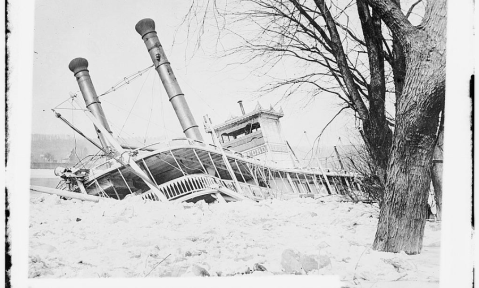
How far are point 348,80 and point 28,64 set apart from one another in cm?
201

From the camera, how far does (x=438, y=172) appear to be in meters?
2.67

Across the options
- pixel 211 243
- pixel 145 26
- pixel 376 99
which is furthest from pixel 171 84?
pixel 376 99

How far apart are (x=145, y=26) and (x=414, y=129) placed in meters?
1.76

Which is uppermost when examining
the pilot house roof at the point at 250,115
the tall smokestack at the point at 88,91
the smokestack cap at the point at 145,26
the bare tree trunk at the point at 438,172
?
the smokestack cap at the point at 145,26

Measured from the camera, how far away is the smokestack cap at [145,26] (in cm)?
272

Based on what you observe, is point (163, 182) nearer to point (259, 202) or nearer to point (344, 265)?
point (259, 202)

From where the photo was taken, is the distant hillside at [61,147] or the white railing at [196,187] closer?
the distant hillside at [61,147]

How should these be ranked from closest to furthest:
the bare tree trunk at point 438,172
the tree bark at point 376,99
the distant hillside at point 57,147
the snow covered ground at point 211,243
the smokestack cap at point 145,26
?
the snow covered ground at point 211,243 < the distant hillside at point 57,147 < the bare tree trunk at point 438,172 < the smokestack cap at point 145,26 < the tree bark at point 376,99

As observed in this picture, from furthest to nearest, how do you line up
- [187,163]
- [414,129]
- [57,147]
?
[187,163], [57,147], [414,129]

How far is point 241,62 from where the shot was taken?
9.47 feet

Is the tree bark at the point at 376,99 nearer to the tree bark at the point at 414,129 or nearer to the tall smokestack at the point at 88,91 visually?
the tree bark at the point at 414,129

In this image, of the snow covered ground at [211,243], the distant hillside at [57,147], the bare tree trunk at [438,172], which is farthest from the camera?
the bare tree trunk at [438,172]

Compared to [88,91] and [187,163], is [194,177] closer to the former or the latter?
[187,163]

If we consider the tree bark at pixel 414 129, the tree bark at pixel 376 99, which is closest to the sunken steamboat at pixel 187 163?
the tree bark at pixel 376 99
